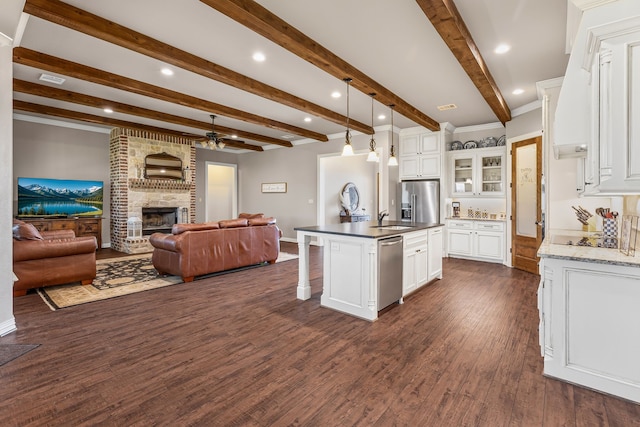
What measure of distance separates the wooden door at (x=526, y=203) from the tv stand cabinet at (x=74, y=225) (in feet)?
27.8

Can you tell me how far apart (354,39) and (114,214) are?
674cm

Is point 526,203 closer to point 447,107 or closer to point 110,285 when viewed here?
point 447,107

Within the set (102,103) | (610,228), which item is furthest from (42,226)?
(610,228)

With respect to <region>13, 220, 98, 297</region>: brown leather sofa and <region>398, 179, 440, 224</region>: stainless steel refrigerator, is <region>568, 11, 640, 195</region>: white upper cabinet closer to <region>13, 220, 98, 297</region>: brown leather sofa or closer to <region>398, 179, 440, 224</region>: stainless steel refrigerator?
<region>398, 179, 440, 224</region>: stainless steel refrigerator

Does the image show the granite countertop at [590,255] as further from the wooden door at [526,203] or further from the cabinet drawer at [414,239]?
the wooden door at [526,203]

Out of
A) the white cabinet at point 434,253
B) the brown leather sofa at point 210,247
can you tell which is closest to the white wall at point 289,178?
the white cabinet at point 434,253

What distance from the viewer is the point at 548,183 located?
4129 mm

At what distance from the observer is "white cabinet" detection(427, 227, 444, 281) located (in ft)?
14.2

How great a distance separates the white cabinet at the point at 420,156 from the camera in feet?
21.3

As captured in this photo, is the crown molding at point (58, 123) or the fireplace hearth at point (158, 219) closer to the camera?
the crown molding at point (58, 123)

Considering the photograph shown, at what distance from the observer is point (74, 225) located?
6.34 meters

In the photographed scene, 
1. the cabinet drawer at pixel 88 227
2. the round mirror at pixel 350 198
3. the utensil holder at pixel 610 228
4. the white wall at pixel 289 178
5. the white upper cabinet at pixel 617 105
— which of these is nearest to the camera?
the white upper cabinet at pixel 617 105

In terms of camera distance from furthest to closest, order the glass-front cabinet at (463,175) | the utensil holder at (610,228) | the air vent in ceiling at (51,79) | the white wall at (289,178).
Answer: the white wall at (289,178)
the glass-front cabinet at (463,175)
the air vent in ceiling at (51,79)
the utensil holder at (610,228)

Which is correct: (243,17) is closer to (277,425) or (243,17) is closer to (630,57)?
(630,57)
